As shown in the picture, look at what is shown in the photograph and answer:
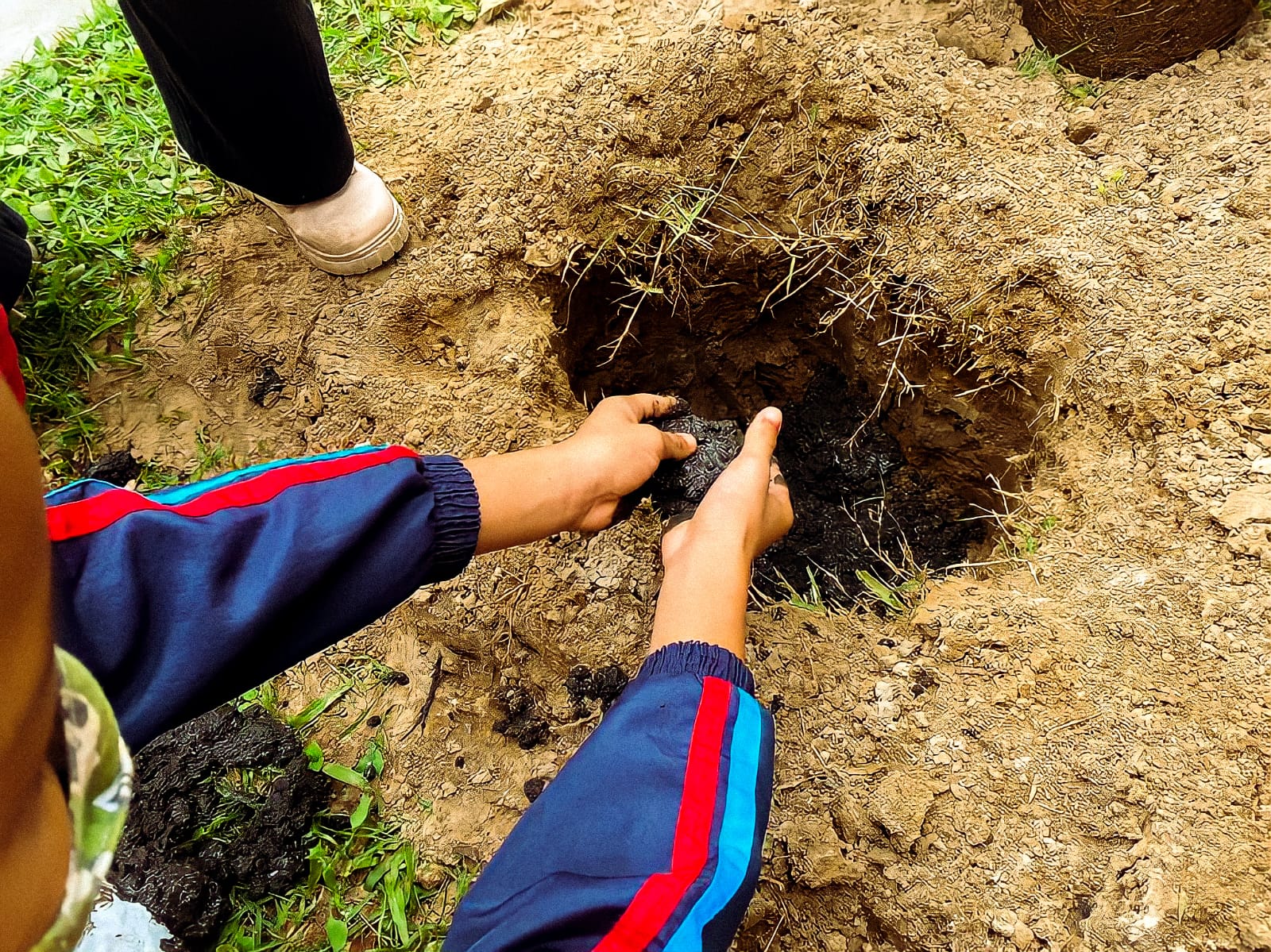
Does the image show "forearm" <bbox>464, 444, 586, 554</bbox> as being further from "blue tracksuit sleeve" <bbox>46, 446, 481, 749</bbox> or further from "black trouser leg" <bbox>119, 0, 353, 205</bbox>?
"black trouser leg" <bbox>119, 0, 353, 205</bbox>

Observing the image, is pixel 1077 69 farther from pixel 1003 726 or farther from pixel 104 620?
pixel 104 620

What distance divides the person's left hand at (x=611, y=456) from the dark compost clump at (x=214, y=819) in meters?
0.92

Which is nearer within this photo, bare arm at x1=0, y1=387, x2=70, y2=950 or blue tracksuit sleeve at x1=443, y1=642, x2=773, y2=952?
bare arm at x1=0, y1=387, x2=70, y2=950

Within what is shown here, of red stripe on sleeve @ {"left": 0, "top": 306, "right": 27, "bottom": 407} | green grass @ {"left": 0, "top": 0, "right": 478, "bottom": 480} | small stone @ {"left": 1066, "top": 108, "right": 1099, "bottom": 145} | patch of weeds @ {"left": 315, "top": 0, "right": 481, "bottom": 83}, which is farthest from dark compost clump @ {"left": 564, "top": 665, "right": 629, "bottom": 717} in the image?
patch of weeds @ {"left": 315, "top": 0, "right": 481, "bottom": 83}

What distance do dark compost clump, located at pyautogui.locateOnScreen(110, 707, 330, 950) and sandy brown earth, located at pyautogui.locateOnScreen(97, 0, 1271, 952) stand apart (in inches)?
6.7

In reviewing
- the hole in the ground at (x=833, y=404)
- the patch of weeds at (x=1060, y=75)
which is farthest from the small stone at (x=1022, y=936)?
the patch of weeds at (x=1060, y=75)

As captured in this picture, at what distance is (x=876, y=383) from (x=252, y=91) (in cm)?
182

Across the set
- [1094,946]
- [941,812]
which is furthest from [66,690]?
[1094,946]

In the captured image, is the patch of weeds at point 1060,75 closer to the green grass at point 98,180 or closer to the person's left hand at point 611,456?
the person's left hand at point 611,456

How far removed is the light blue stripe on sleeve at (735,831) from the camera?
1.04m

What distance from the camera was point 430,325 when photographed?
2.07 m

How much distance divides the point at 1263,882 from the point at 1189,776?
18cm

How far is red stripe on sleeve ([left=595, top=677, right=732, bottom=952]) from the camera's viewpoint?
1016 millimetres

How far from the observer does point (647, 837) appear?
43.0 inches
